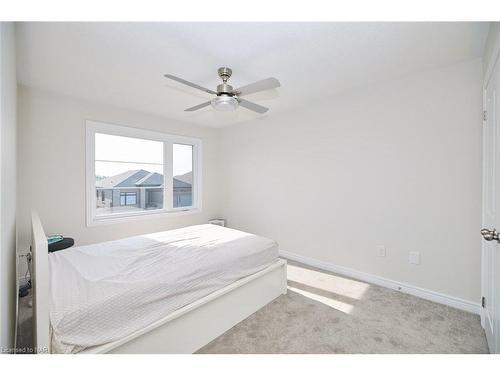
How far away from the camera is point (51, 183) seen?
2.81 metres

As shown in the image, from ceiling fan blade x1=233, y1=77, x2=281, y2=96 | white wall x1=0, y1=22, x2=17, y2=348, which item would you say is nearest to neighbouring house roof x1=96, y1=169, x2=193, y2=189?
white wall x1=0, y1=22, x2=17, y2=348

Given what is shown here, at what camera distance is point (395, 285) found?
8.25 ft

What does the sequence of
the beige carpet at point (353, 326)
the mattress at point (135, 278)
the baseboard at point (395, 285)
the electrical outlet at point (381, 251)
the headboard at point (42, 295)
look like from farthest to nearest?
the electrical outlet at point (381, 251)
the baseboard at point (395, 285)
the beige carpet at point (353, 326)
the mattress at point (135, 278)
the headboard at point (42, 295)

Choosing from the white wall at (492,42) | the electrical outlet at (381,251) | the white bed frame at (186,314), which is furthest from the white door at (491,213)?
the white bed frame at (186,314)

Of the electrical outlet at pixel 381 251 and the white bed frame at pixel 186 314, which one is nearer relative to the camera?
the white bed frame at pixel 186 314

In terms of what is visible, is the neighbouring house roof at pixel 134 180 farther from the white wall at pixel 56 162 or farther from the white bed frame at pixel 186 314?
the white bed frame at pixel 186 314

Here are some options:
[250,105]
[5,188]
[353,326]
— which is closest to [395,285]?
[353,326]

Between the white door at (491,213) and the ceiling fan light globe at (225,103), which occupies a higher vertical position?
the ceiling fan light globe at (225,103)

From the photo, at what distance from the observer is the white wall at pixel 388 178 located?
211 centimetres

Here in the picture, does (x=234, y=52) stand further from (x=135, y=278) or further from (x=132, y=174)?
(x=132, y=174)

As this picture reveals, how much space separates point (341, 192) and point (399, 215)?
695 mm

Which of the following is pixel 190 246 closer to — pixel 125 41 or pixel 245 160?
pixel 125 41

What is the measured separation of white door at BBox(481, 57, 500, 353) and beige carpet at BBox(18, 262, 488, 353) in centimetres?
25

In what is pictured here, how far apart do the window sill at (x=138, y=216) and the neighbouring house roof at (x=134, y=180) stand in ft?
1.49
